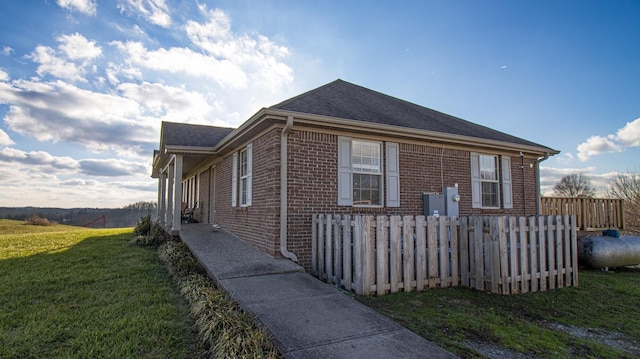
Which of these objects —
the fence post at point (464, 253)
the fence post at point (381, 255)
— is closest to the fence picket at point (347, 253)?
the fence post at point (381, 255)

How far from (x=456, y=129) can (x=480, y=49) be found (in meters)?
3.41

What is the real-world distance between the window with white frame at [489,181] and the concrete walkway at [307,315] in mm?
6174

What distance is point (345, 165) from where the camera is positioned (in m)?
7.37

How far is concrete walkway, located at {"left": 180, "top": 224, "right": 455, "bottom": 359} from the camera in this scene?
284 centimetres

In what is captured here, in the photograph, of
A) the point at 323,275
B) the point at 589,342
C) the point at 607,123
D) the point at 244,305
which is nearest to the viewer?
the point at 589,342

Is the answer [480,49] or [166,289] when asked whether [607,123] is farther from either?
[166,289]

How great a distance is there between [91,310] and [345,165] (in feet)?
17.0

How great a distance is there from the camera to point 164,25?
9062mm

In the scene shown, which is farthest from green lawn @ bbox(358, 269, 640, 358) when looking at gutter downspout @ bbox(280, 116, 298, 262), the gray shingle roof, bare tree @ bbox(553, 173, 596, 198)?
bare tree @ bbox(553, 173, 596, 198)

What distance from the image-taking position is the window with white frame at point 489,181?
30.7 feet

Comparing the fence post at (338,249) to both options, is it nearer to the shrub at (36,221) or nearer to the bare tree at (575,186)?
the shrub at (36,221)

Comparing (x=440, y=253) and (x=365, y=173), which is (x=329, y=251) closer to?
(x=440, y=253)

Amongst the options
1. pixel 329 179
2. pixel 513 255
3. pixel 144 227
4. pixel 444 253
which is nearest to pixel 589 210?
pixel 513 255

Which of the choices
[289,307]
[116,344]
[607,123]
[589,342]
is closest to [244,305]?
[289,307]
